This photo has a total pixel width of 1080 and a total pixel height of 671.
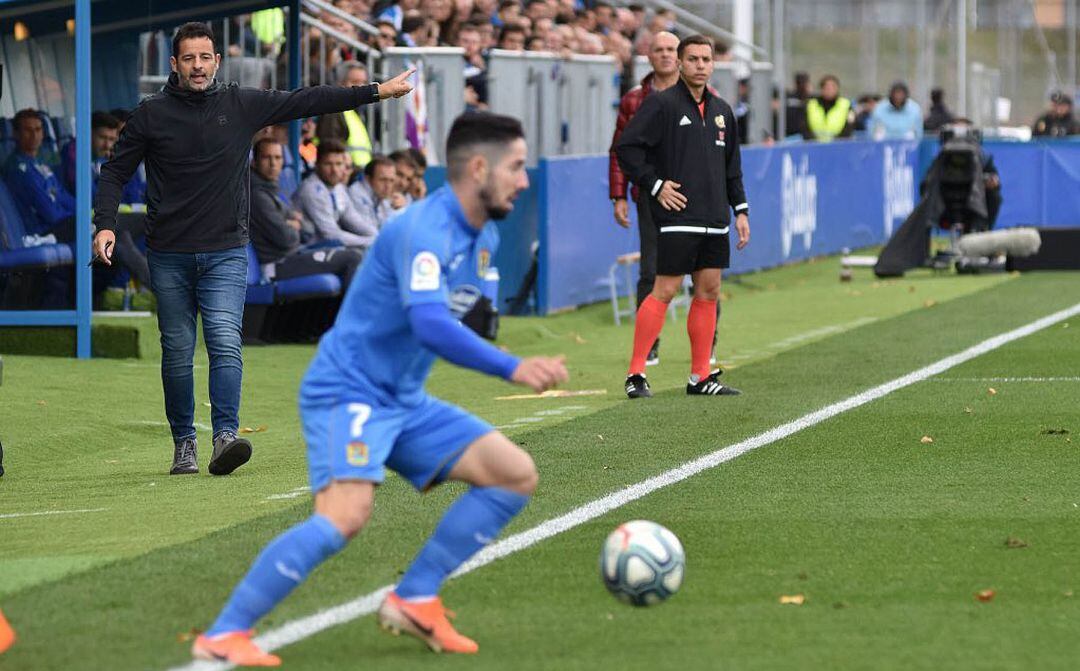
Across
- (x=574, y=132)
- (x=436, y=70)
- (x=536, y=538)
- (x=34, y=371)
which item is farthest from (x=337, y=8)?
(x=536, y=538)

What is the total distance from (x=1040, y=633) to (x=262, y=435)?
5931 mm

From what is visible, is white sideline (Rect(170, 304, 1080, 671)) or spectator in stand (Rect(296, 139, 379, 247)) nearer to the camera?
white sideline (Rect(170, 304, 1080, 671))

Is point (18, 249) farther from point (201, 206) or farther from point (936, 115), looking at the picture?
point (936, 115)

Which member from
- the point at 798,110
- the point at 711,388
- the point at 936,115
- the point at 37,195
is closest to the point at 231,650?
the point at 711,388

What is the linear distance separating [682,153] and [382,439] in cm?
657

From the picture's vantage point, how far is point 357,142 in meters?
18.0

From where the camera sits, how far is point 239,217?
9477 mm

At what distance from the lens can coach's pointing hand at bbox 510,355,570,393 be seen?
5.46 m

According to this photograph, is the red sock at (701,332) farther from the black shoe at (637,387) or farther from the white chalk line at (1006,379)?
the white chalk line at (1006,379)

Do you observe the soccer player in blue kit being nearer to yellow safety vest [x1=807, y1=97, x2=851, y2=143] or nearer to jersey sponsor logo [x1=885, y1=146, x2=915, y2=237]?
jersey sponsor logo [x1=885, y1=146, x2=915, y2=237]

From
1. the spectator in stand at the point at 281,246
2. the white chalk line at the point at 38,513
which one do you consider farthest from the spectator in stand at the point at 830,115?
the white chalk line at the point at 38,513

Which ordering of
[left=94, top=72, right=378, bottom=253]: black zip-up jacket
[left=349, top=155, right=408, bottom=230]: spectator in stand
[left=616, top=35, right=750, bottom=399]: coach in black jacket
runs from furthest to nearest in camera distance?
1. [left=349, top=155, right=408, bottom=230]: spectator in stand
2. [left=616, top=35, right=750, bottom=399]: coach in black jacket
3. [left=94, top=72, right=378, bottom=253]: black zip-up jacket

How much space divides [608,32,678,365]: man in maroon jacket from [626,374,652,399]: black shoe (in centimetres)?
91

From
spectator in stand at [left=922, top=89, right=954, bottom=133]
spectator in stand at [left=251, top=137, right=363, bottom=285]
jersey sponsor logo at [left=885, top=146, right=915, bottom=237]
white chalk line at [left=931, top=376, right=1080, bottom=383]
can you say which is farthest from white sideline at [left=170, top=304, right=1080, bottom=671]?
spectator in stand at [left=922, top=89, right=954, bottom=133]
